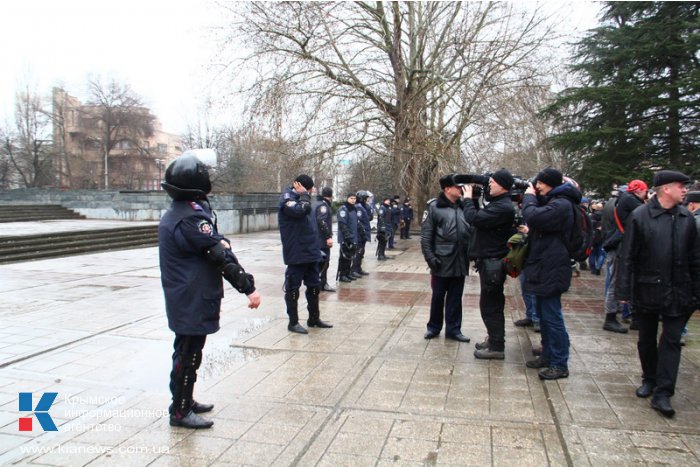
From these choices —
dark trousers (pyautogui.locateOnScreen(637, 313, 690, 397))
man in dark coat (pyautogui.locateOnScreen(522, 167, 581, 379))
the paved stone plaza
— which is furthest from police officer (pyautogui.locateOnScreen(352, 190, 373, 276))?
dark trousers (pyautogui.locateOnScreen(637, 313, 690, 397))

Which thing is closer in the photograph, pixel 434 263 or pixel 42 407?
pixel 42 407

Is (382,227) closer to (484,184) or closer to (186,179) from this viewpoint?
(484,184)

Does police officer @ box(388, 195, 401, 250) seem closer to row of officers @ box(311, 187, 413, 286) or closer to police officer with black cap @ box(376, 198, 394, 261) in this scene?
police officer with black cap @ box(376, 198, 394, 261)

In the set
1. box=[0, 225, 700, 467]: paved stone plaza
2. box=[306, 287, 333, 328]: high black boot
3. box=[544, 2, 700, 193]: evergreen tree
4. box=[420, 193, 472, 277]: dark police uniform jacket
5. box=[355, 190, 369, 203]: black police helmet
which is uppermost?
box=[544, 2, 700, 193]: evergreen tree

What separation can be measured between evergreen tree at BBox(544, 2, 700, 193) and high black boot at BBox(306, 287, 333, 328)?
1129 cm

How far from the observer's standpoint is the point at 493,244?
5.23 m

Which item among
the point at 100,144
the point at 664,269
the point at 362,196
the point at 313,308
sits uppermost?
the point at 100,144

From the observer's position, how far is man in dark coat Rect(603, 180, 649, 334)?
597 centimetres

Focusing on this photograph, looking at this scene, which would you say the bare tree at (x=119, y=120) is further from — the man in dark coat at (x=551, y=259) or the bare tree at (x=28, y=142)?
the man in dark coat at (x=551, y=259)

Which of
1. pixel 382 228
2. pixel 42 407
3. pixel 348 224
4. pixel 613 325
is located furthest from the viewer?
pixel 382 228

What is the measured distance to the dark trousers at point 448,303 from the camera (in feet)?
19.0

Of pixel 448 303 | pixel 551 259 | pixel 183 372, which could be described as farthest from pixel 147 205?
pixel 551 259

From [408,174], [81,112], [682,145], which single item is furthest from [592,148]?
[81,112]

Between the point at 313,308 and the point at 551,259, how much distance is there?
2.97 m
